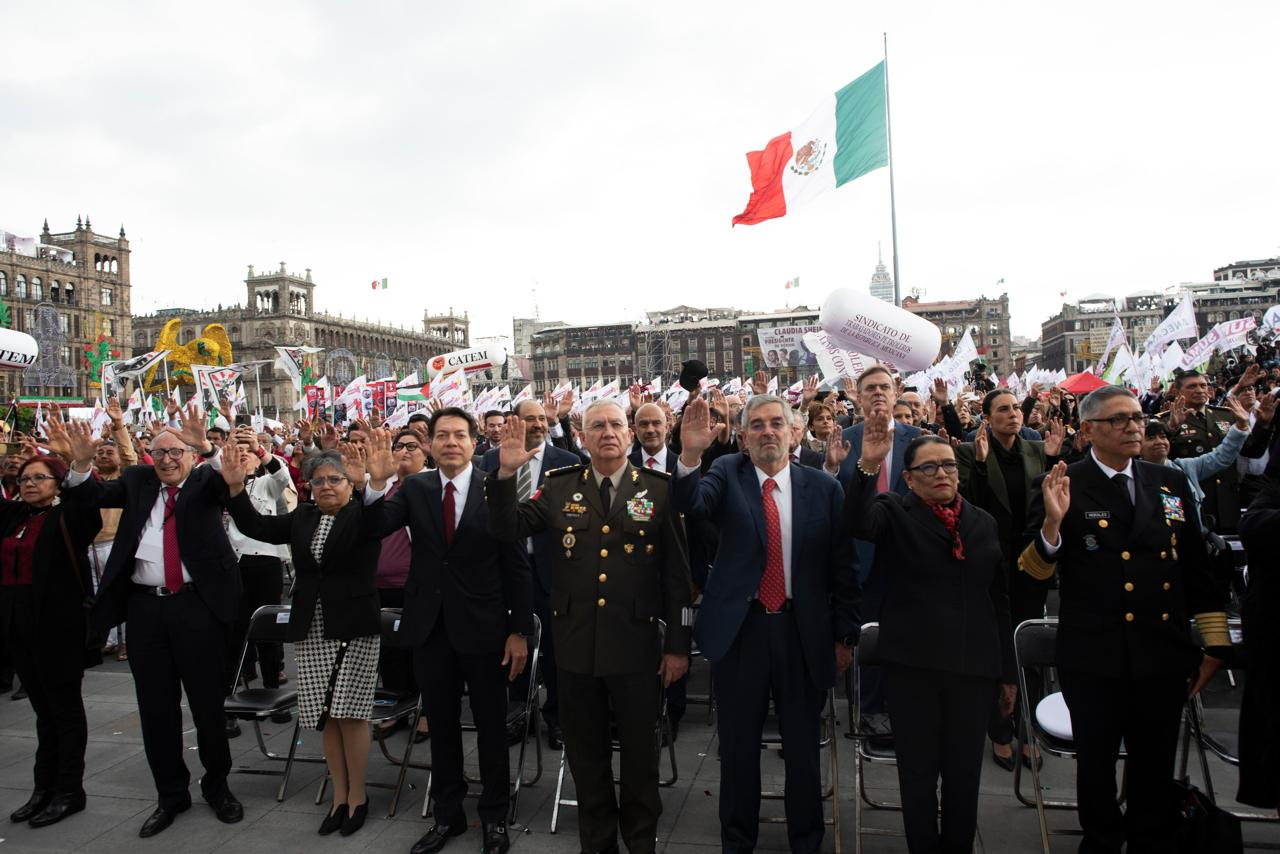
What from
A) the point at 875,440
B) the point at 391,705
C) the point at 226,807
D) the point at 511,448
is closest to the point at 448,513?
the point at 511,448

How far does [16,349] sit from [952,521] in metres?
8.67

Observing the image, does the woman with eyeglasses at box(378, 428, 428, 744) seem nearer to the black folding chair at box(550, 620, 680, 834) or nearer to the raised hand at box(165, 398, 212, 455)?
the raised hand at box(165, 398, 212, 455)

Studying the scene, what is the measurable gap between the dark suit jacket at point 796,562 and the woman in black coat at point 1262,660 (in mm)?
1475

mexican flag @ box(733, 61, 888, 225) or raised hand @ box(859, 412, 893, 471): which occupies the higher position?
mexican flag @ box(733, 61, 888, 225)

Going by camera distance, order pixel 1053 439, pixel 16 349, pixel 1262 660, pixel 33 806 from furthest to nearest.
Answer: pixel 16 349
pixel 1053 439
pixel 33 806
pixel 1262 660

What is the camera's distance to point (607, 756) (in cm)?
382

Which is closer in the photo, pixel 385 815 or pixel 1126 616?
pixel 1126 616

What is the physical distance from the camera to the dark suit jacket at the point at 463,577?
160 inches

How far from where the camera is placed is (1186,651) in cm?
339

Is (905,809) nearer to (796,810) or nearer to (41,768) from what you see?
(796,810)

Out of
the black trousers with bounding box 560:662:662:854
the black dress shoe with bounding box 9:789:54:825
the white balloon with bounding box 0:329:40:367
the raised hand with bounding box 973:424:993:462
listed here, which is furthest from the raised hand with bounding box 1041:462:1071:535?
the white balloon with bounding box 0:329:40:367

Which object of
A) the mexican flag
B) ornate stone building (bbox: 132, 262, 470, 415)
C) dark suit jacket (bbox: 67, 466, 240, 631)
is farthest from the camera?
ornate stone building (bbox: 132, 262, 470, 415)

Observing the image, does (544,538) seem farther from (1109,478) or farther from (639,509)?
(1109,478)

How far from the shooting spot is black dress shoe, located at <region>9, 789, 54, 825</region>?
14.4 feet
